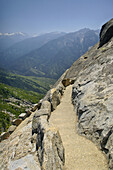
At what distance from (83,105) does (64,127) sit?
4.35m

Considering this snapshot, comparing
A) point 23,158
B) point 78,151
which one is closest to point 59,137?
point 78,151

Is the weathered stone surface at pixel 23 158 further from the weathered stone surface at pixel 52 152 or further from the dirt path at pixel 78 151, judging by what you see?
the dirt path at pixel 78 151

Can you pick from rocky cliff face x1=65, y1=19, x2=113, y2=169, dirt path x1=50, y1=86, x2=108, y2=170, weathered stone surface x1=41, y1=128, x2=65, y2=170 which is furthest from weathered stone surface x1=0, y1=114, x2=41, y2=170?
rocky cliff face x1=65, y1=19, x2=113, y2=169

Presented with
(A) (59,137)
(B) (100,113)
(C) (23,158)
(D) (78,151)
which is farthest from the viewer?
(B) (100,113)

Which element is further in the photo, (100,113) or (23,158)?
(100,113)

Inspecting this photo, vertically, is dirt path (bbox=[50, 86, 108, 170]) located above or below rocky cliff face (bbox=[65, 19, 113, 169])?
below

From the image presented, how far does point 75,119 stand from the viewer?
17.0m

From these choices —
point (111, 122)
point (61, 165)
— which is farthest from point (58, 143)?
point (111, 122)

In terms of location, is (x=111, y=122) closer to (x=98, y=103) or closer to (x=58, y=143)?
(x=98, y=103)

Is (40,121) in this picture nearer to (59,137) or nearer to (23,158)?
(59,137)

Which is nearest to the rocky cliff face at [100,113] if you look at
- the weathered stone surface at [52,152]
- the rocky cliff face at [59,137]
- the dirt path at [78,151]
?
the rocky cliff face at [59,137]

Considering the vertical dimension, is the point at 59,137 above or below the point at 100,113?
below

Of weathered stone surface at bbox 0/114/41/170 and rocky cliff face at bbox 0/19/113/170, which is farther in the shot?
weathered stone surface at bbox 0/114/41/170

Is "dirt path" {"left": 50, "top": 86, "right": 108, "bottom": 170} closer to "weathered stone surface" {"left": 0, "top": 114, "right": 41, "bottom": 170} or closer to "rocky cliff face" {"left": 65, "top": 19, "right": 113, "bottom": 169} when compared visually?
"rocky cliff face" {"left": 65, "top": 19, "right": 113, "bottom": 169}
